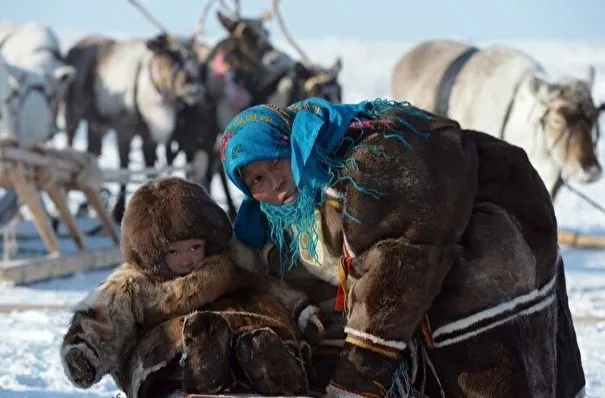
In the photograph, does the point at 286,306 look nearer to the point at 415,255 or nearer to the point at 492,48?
the point at 415,255

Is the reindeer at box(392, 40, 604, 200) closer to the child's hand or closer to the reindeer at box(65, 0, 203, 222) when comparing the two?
the reindeer at box(65, 0, 203, 222)

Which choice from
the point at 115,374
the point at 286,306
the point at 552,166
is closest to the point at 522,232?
the point at 286,306

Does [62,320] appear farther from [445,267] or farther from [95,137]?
[95,137]

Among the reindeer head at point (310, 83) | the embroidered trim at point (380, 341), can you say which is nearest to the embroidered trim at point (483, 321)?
the embroidered trim at point (380, 341)

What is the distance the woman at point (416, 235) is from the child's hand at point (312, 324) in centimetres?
13

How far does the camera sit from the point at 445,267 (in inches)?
98.0

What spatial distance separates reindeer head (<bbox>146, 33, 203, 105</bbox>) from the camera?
490 inches

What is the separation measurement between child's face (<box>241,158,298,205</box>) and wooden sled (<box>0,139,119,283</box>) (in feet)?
18.3

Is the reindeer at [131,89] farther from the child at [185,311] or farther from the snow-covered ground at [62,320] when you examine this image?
the child at [185,311]

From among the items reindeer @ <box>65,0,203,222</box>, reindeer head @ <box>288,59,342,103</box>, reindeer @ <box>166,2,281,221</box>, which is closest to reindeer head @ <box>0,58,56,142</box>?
reindeer @ <box>65,0,203,222</box>

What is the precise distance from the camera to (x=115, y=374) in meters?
2.85

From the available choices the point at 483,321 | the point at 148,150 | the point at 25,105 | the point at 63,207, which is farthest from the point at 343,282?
the point at 148,150

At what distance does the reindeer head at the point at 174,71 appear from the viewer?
12.4 metres

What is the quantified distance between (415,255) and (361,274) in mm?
125
